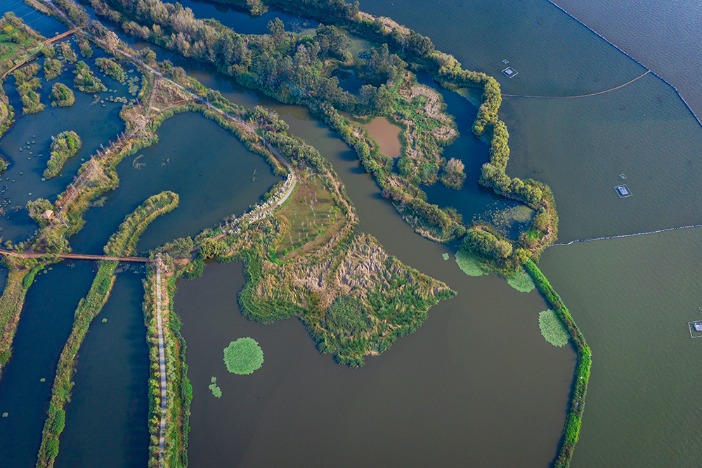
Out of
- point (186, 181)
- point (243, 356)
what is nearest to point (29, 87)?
point (186, 181)

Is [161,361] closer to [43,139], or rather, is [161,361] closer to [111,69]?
[43,139]

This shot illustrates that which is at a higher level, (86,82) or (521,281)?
(521,281)

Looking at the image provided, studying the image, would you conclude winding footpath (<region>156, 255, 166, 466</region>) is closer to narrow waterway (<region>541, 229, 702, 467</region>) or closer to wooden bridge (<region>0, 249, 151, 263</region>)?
wooden bridge (<region>0, 249, 151, 263</region>)

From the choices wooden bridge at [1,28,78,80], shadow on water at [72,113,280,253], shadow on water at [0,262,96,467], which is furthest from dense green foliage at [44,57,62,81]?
shadow on water at [0,262,96,467]

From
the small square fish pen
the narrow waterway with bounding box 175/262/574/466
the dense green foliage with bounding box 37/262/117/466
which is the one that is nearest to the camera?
the dense green foliage with bounding box 37/262/117/466

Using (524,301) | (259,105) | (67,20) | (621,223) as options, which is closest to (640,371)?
(524,301)

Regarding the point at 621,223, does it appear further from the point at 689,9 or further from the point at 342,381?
the point at 689,9

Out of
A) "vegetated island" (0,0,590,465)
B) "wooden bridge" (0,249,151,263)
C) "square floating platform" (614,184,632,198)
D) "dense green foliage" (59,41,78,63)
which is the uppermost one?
"square floating platform" (614,184,632,198)
